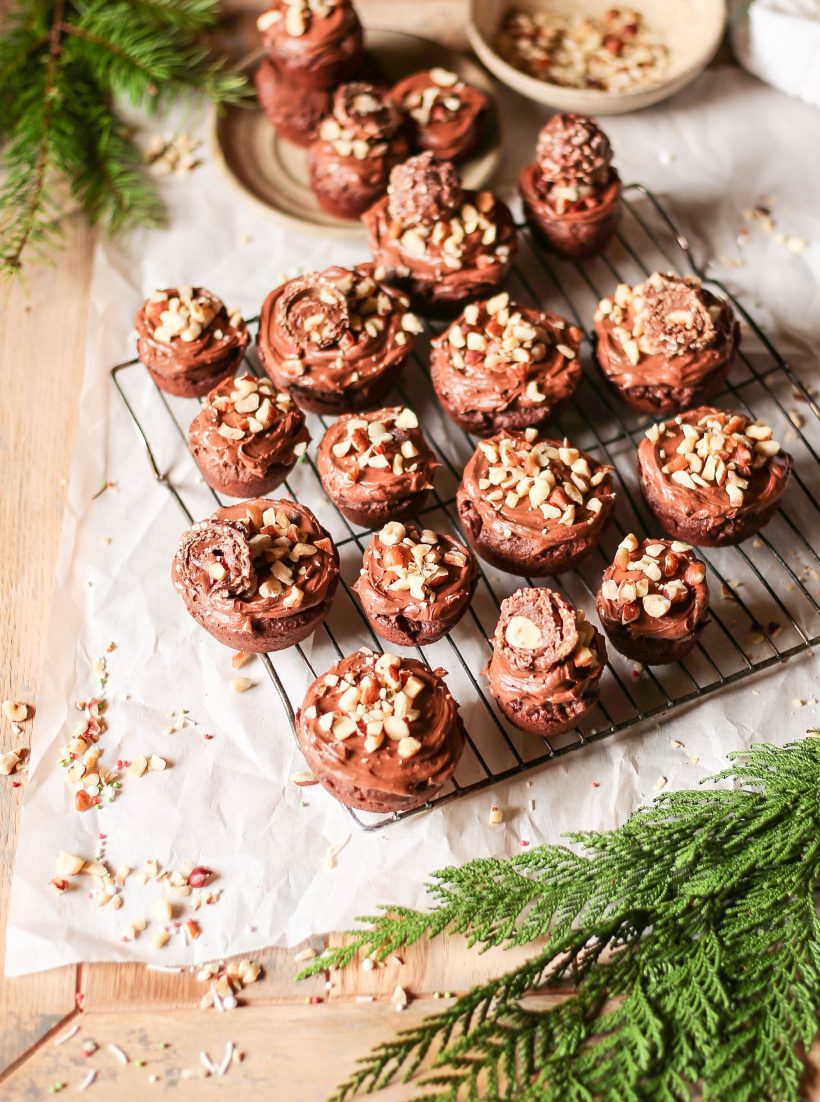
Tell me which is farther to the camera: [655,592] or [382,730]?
[655,592]

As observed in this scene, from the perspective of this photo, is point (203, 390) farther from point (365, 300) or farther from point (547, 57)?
point (547, 57)

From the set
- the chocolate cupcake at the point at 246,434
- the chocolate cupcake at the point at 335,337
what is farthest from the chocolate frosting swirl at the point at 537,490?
the chocolate cupcake at the point at 246,434

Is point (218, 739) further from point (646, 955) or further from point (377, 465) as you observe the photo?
point (646, 955)

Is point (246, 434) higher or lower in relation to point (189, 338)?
lower

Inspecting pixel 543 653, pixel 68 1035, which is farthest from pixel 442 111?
pixel 68 1035

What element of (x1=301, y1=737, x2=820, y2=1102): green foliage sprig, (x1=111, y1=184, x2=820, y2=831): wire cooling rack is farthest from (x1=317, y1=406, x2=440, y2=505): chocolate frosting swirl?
(x1=301, y1=737, x2=820, y2=1102): green foliage sprig

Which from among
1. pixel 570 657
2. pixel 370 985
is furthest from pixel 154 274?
pixel 370 985
